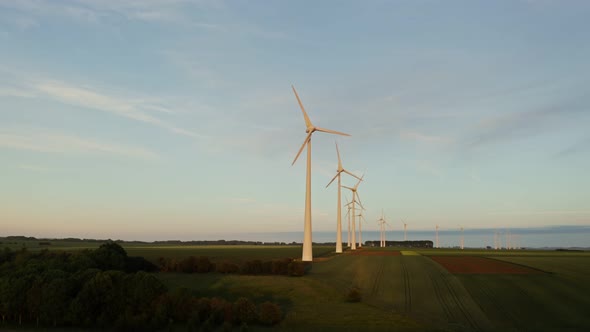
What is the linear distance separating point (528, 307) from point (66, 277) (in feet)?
158

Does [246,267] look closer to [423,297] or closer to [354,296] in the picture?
[354,296]

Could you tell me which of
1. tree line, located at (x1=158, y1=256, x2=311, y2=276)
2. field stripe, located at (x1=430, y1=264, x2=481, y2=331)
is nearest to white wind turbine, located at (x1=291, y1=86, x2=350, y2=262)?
tree line, located at (x1=158, y1=256, x2=311, y2=276)

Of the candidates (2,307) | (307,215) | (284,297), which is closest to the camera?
(2,307)

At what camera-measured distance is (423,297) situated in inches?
2078

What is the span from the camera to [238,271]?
249 ft

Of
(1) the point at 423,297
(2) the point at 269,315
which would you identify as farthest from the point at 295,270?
(2) the point at 269,315

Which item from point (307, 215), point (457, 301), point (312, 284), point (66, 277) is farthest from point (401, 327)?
point (307, 215)

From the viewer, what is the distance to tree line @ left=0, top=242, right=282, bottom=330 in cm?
4338

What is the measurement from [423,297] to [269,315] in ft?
63.6

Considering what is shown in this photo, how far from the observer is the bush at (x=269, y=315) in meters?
43.3

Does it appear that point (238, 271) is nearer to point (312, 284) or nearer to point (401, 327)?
point (312, 284)

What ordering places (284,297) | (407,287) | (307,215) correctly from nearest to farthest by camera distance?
(284,297), (407,287), (307,215)

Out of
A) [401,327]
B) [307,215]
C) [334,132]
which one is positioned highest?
[334,132]

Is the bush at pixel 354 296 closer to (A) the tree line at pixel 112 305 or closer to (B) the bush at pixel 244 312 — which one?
(A) the tree line at pixel 112 305
